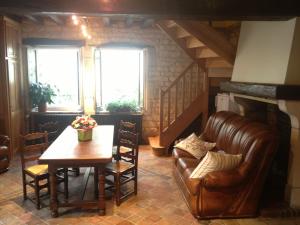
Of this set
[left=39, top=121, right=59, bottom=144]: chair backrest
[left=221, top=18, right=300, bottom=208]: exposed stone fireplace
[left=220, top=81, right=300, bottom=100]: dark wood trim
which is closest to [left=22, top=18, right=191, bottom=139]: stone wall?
[left=39, top=121, right=59, bottom=144]: chair backrest

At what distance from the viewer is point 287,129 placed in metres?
3.97

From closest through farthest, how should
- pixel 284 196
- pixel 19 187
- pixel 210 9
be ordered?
pixel 210 9 < pixel 284 196 < pixel 19 187

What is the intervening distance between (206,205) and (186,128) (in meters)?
2.83

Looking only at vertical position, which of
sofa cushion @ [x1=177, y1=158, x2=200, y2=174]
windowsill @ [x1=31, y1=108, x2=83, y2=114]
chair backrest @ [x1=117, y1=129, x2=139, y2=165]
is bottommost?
sofa cushion @ [x1=177, y1=158, x2=200, y2=174]

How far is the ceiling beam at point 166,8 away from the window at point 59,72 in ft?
11.3

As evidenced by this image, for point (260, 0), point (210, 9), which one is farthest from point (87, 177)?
point (260, 0)

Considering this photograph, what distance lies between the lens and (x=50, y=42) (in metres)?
5.76

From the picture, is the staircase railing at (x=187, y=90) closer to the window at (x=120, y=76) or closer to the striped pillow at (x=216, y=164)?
the window at (x=120, y=76)

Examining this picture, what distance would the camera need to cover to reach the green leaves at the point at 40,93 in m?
5.77

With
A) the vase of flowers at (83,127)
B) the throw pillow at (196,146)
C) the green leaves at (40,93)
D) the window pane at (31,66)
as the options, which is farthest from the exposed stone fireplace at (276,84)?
the window pane at (31,66)

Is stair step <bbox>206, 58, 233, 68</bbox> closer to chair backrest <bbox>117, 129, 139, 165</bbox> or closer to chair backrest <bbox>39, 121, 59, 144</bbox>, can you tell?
chair backrest <bbox>117, 129, 139, 165</bbox>

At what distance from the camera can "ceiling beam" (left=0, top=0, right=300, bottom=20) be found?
2.56 m

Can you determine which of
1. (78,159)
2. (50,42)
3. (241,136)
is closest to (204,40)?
(241,136)

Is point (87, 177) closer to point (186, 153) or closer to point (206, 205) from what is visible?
point (186, 153)
